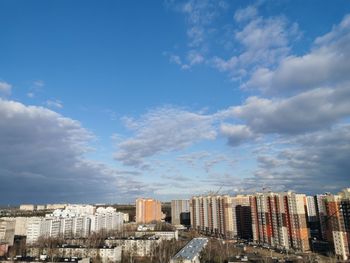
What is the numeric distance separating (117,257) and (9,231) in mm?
10665

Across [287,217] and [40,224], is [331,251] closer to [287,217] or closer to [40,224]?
[287,217]

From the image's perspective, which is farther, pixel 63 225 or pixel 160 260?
pixel 63 225

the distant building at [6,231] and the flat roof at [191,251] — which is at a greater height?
the distant building at [6,231]

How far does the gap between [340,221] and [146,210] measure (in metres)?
27.4

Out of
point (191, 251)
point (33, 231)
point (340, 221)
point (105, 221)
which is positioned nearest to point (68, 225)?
point (33, 231)

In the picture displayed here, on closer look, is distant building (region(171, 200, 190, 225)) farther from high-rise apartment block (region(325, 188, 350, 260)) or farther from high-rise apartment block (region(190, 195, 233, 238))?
high-rise apartment block (region(325, 188, 350, 260))

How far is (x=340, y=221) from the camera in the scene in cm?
1881

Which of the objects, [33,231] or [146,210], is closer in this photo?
[33,231]

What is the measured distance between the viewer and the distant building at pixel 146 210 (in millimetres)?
41906

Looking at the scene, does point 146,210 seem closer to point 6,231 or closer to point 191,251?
point 6,231

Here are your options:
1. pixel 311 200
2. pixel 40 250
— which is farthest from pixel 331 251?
pixel 40 250

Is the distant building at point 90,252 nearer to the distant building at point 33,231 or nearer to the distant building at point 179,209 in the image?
the distant building at point 33,231

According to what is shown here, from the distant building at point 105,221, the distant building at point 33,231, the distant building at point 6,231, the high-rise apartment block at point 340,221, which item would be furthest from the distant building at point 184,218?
the high-rise apartment block at point 340,221

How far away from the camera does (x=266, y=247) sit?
23984 millimetres
